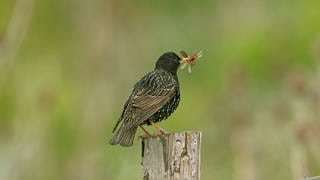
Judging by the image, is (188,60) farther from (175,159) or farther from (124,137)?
(175,159)

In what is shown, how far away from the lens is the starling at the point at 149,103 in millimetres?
9461

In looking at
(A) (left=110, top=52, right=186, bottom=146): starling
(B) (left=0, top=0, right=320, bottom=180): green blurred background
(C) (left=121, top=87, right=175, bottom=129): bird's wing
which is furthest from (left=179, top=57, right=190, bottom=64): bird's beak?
(B) (left=0, top=0, right=320, bottom=180): green blurred background

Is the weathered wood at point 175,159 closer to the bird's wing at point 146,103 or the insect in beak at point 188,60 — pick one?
the bird's wing at point 146,103

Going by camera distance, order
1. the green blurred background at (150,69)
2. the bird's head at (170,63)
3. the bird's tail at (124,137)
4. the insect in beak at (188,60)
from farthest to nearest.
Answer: the green blurred background at (150,69), the bird's head at (170,63), the insect in beak at (188,60), the bird's tail at (124,137)

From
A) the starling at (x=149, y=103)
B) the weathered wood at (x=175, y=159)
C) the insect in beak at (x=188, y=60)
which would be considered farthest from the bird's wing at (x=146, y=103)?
the weathered wood at (x=175, y=159)

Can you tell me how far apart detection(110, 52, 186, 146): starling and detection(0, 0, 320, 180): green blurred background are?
153cm

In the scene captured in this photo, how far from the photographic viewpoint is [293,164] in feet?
36.5

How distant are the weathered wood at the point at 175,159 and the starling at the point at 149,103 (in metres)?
0.65

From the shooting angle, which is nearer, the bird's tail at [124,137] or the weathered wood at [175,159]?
the weathered wood at [175,159]

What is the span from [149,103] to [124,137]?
33cm

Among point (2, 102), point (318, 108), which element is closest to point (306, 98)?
point (318, 108)

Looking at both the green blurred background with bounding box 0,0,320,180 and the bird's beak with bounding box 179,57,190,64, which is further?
the green blurred background with bounding box 0,0,320,180

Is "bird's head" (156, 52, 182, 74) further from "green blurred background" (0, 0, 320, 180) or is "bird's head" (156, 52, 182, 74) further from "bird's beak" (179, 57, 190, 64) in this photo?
"green blurred background" (0, 0, 320, 180)

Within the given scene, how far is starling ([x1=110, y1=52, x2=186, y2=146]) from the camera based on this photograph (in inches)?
372
